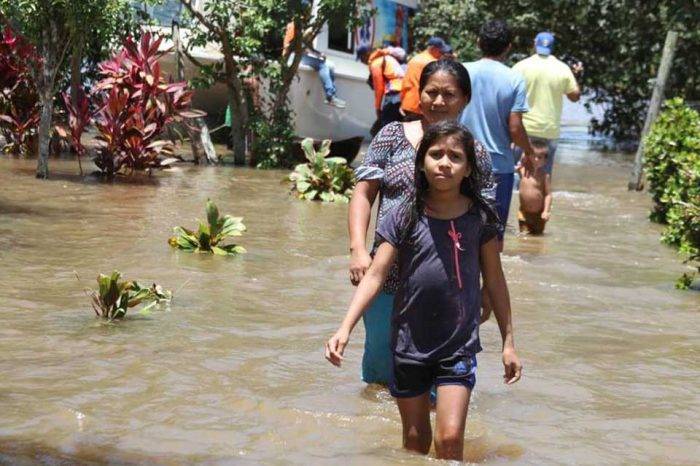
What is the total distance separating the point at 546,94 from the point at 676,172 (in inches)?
56.6

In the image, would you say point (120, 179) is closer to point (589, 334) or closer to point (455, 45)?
point (589, 334)

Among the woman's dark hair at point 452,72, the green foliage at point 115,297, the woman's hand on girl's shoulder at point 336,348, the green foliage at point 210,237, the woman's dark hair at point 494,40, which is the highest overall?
the woman's dark hair at point 452,72

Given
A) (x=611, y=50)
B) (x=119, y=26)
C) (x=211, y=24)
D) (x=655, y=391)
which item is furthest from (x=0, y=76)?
(x=611, y=50)

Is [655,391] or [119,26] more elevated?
[119,26]

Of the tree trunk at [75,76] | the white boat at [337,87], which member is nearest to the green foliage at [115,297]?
the tree trunk at [75,76]

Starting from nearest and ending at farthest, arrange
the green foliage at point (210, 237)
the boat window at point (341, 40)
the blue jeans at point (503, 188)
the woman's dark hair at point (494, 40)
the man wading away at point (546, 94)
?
1. the blue jeans at point (503, 188)
2. the woman's dark hair at point (494, 40)
3. the green foliage at point (210, 237)
4. the man wading away at point (546, 94)
5. the boat window at point (341, 40)

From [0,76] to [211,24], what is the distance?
2.56 metres

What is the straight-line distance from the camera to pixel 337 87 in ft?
63.6

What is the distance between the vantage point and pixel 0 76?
51.2ft

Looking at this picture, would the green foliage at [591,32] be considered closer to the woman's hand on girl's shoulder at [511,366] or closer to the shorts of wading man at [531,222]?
the shorts of wading man at [531,222]

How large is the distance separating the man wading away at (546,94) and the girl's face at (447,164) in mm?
7037

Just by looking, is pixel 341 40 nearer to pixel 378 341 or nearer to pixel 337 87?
pixel 337 87

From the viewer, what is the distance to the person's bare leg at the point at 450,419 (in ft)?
15.3

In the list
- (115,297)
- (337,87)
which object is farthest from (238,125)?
(115,297)
